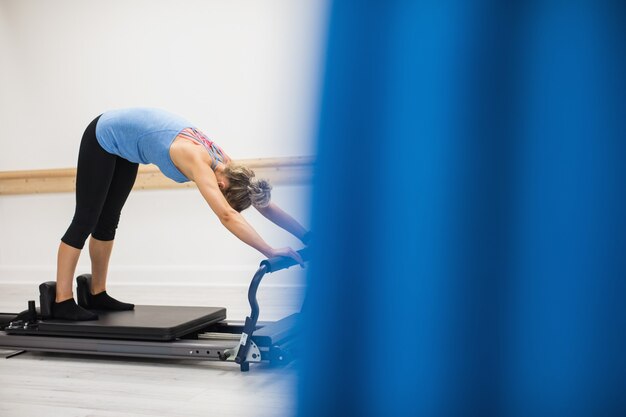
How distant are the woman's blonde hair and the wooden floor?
1.66 ft

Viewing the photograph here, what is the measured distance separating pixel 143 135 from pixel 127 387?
35.4 inches

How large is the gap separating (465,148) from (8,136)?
16.8ft

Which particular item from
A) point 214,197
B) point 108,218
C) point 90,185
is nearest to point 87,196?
point 90,185

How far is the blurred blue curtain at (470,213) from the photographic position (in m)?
0.57

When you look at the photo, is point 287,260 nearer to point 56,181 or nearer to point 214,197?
point 214,197

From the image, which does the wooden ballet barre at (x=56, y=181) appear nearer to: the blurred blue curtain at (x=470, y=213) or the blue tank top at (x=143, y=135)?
the blue tank top at (x=143, y=135)

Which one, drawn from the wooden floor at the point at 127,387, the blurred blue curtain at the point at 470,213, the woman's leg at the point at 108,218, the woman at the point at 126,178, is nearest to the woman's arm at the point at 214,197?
the woman at the point at 126,178

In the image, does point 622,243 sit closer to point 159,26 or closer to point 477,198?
point 477,198

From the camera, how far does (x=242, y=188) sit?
238 centimetres

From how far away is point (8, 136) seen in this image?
5109 mm

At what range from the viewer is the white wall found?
14.9ft

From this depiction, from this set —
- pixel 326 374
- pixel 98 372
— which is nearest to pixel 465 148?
pixel 326 374

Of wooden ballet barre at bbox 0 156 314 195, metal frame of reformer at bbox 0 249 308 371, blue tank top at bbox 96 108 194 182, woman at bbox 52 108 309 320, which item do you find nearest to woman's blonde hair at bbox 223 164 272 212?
woman at bbox 52 108 309 320

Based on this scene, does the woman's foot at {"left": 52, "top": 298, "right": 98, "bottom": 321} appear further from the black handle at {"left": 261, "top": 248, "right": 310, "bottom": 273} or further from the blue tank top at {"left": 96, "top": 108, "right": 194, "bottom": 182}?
the black handle at {"left": 261, "top": 248, "right": 310, "bottom": 273}
